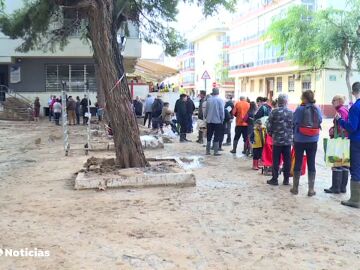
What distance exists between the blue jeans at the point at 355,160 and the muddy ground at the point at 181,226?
1.70 ft

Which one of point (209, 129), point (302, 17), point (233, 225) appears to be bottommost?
point (233, 225)

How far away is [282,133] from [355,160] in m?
1.61

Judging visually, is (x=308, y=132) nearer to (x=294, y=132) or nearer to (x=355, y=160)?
(x=294, y=132)

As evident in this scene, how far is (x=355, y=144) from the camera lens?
274 inches

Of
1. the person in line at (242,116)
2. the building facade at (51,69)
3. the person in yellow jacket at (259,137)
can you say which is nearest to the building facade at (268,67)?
the building facade at (51,69)

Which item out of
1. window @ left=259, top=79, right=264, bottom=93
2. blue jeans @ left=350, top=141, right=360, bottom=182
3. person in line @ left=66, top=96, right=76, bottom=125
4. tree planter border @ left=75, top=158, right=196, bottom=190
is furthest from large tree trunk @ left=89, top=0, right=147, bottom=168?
window @ left=259, top=79, right=264, bottom=93

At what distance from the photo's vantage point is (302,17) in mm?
33875

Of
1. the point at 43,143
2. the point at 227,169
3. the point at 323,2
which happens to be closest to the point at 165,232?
the point at 227,169

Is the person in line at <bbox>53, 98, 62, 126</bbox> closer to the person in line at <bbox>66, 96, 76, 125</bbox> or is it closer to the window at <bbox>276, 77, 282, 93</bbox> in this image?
the person in line at <bbox>66, 96, 76, 125</bbox>

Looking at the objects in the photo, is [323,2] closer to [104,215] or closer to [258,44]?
[258,44]

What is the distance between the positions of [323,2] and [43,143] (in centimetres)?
2949

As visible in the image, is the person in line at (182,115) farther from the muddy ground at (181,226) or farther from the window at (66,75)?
the window at (66,75)

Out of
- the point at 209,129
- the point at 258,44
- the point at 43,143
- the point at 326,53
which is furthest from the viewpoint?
the point at 258,44

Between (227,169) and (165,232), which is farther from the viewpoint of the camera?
(227,169)
